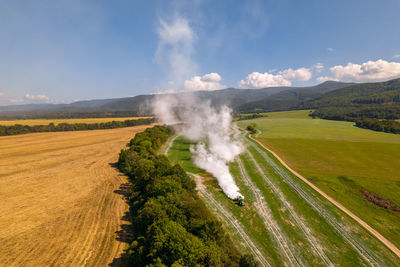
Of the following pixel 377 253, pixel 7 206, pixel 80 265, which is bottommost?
pixel 377 253

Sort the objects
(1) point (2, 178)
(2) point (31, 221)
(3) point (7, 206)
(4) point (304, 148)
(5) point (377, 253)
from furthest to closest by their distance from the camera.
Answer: (4) point (304, 148)
(1) point (2, 178)
(3) point (7, 206)
(2) point (31, 221)
(5) point (377, 253)

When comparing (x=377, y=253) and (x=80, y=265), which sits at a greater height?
(x=80, y=265)

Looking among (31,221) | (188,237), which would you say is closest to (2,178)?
(31,221)

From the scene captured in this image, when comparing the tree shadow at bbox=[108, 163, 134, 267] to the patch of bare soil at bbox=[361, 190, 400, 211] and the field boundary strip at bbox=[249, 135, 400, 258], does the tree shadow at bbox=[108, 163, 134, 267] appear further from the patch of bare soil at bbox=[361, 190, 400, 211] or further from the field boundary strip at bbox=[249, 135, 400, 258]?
the patch of bare soil at bbox=[361, 190, 400, 211]

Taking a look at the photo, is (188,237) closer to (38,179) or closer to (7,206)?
(7,206)

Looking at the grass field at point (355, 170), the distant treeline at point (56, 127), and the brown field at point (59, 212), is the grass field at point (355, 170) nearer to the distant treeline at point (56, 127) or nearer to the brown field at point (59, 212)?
the brown field at point (59, 212)

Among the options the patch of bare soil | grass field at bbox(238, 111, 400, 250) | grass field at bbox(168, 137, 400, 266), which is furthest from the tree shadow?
the patch of bare soil
